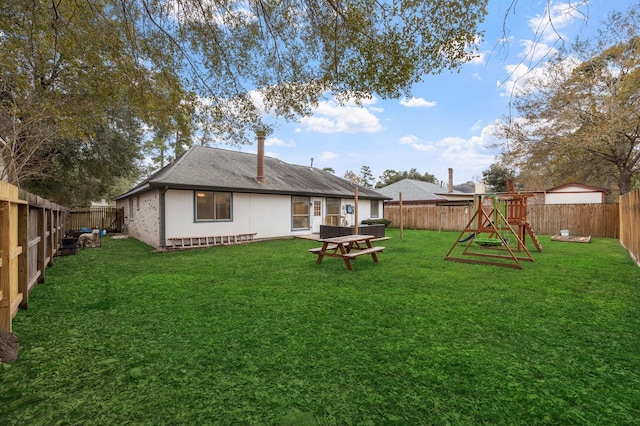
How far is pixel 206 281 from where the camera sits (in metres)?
5.50

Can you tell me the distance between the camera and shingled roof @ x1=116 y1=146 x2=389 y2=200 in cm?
1048

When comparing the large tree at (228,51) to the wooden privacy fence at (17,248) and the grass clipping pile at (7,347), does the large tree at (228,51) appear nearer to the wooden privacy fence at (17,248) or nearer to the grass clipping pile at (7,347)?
the wooden privacy fence at (17,248)

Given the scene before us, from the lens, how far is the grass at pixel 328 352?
1.97 meters

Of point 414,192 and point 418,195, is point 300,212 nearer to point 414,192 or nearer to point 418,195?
point 418,195

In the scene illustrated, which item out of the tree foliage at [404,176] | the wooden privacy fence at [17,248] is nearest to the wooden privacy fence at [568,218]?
the wooden privacy fence at [17,248]

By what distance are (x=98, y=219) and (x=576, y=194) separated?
26465 mm

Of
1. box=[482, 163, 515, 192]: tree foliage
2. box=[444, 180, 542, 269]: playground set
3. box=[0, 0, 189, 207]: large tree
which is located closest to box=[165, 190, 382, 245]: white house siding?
box=[0, 0, 189, 207]: large tree

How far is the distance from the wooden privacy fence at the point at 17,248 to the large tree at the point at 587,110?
51.3ft

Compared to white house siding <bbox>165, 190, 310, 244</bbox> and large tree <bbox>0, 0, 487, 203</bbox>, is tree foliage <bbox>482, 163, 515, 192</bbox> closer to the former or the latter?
white house siding <bbox>165, 190, 310, 244</bbox>

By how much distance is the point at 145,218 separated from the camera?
38.2 ft

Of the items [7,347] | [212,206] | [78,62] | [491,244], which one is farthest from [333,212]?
[7,347]

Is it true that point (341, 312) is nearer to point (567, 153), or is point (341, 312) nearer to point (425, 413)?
point (425, 413)

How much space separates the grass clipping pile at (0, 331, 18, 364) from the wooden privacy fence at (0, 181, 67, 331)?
197mm

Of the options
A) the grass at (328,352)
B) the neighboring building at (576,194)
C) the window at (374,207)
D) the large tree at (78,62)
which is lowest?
the grass at (328,352)
